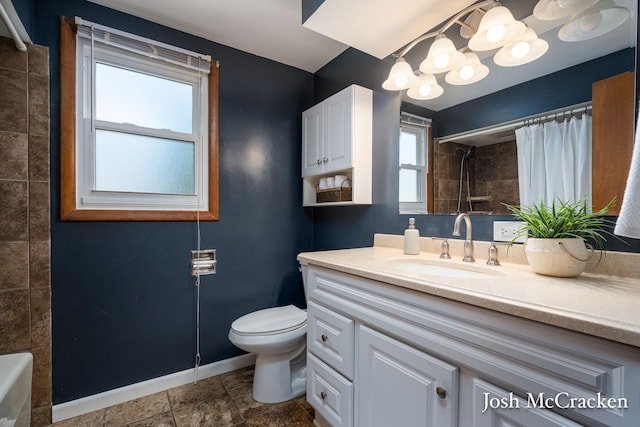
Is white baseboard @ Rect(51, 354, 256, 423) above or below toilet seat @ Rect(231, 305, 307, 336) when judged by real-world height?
below

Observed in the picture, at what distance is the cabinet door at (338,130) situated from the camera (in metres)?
1.81

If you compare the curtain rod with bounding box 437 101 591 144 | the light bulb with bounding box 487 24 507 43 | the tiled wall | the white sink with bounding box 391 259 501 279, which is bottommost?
the white sink with bounding box 391 259 501 279

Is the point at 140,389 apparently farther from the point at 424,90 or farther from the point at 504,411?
the point at 424,90

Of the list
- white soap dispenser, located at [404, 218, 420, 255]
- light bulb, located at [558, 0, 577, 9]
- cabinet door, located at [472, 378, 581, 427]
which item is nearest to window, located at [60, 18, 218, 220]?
white soap dispenser, located at [404, 218, 420, 255]

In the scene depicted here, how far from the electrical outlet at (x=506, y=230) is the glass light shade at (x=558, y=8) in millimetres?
812

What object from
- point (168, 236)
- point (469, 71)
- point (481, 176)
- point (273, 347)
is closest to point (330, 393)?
point (273, 347)

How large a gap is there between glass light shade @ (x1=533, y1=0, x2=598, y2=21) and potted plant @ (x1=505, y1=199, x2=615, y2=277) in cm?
71

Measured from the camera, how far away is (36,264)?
1458 mm

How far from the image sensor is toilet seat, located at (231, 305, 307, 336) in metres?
1.61

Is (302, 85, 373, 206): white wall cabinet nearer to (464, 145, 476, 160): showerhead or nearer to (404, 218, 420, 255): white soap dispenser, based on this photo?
(404, 218, 420, 255): white soap dispenser

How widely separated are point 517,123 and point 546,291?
30.9 inches

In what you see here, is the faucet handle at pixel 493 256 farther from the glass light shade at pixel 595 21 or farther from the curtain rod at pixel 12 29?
the curtain rod at pixel 12 29

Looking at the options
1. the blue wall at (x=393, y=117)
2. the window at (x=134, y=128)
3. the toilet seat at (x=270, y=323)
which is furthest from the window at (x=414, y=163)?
the window at (x=134, y=128)

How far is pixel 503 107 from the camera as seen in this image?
1.27 metres
